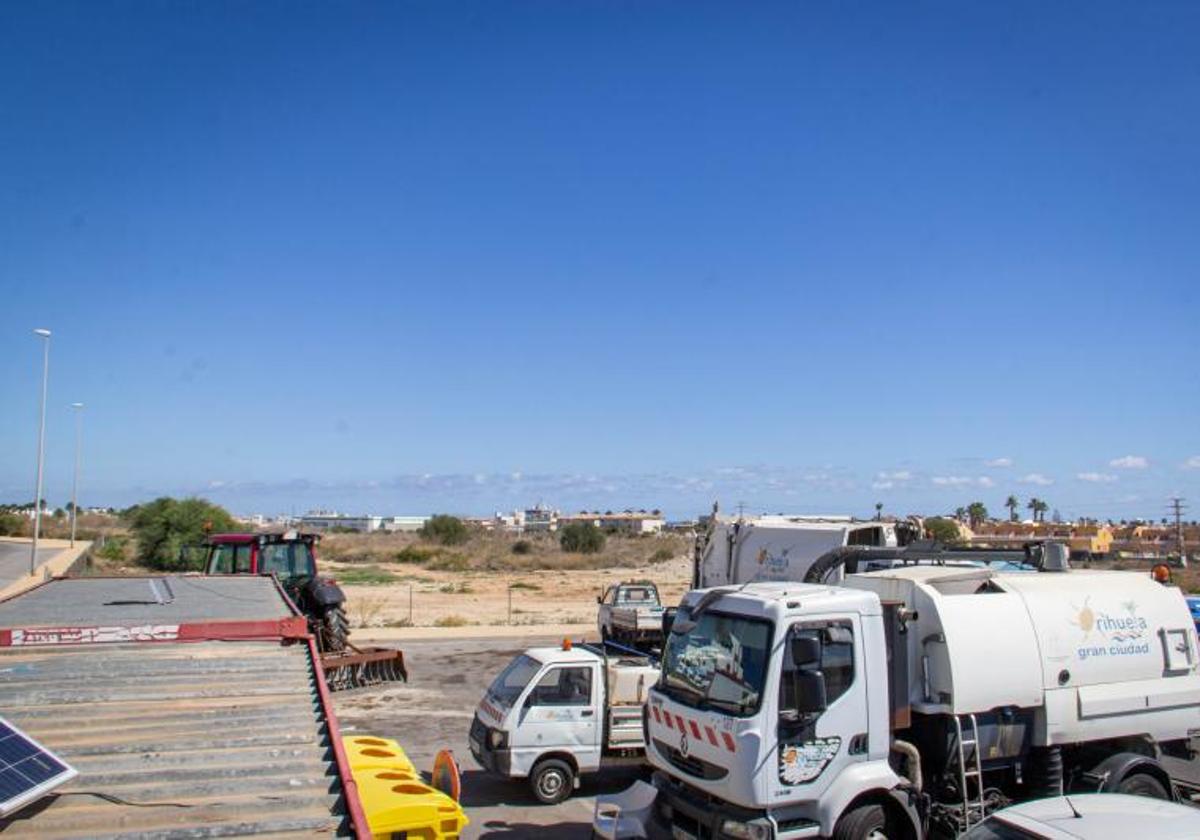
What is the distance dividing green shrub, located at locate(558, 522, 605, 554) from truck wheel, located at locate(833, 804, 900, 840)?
2678 inches

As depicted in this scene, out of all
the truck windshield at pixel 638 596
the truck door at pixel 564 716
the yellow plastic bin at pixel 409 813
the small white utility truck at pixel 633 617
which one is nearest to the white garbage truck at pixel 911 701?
the yellow plastic bin at pixel 409 813

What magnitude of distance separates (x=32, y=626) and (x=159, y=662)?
5.52 feet

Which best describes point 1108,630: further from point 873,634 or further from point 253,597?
point 253,597

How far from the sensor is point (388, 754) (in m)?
8.68

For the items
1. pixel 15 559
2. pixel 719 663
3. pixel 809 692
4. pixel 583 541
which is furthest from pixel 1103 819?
pixel 583 541

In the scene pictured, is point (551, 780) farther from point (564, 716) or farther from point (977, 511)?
point (977, 511)

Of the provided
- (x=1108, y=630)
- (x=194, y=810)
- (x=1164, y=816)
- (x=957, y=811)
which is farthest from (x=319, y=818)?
(x=1108, y=630)

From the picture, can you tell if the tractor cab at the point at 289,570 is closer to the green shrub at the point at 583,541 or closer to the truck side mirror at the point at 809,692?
the truck side mirror at the point at 809,692

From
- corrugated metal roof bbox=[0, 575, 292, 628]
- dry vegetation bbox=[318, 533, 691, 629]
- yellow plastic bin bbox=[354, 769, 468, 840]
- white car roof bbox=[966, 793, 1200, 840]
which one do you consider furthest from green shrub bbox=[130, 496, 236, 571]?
white car roof bbox=[966, 793, 1200, 840]

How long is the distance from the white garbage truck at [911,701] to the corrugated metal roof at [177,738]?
3.40 metres

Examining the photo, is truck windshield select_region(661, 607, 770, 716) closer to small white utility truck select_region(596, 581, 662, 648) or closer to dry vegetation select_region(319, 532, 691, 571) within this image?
small white utility truck select_region(596, 581, 662, 648)

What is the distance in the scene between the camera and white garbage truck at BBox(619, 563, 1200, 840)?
7871 mm

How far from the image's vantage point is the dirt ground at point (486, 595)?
34156mm

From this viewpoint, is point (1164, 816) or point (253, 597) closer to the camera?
point (1164, 816)
